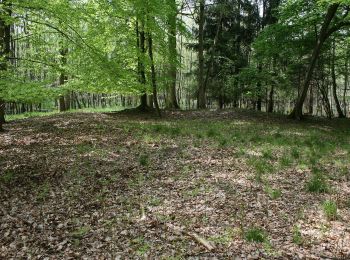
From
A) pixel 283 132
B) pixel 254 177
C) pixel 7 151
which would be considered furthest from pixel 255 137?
pixel 7 151

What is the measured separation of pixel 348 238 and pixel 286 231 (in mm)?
982

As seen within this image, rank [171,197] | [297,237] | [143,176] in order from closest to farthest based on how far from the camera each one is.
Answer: [297,237]
[171,197]
[143,176]

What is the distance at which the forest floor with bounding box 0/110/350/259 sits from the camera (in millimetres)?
5488

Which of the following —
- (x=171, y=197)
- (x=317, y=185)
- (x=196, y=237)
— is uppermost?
(x=317, y=185)

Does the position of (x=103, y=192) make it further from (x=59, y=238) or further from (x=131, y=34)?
(x=131, y=34)

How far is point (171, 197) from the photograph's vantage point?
7.39 m

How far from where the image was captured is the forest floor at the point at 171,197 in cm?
549

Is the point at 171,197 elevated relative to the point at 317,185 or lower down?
lower down

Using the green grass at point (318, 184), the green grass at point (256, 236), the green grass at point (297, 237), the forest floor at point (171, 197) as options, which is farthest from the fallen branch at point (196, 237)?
the green grass at point (318, 184)

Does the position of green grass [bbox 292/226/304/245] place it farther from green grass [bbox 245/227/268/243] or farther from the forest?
green grass [bbox 245/227/268/243]

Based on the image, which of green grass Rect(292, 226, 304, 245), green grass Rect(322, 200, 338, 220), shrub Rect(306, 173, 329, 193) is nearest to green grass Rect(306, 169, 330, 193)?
shrub Rect(306, 173, 329, 193)

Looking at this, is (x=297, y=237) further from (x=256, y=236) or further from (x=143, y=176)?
(x=143, y=176)

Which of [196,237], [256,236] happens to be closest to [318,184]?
[256,236]

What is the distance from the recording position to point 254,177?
8391 mm
